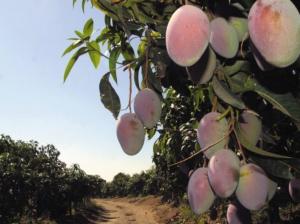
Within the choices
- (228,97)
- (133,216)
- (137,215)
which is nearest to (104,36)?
(228,97)

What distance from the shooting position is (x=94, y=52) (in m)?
1.81

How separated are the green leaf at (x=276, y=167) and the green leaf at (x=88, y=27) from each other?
1015 millimetres

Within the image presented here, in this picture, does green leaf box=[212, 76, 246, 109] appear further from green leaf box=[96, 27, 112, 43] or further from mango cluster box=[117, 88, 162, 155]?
green leaf box=[96, 27, 112, 43]

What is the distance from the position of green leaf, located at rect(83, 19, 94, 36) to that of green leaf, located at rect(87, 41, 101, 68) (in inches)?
3.2

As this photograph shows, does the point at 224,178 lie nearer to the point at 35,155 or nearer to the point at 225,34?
the point at 225,34

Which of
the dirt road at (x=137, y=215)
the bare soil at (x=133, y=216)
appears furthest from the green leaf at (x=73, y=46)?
the dirt road at (x=137, y=215)

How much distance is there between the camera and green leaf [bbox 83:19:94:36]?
1823 mm

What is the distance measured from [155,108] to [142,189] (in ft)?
154

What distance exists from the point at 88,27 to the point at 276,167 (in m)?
1.07

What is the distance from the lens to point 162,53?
143 cm

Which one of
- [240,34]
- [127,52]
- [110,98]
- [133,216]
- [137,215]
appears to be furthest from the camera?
[137,215]

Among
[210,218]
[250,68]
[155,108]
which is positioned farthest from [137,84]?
[210,218]

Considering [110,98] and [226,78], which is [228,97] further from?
[110,98]

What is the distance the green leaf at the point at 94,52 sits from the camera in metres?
1.75
